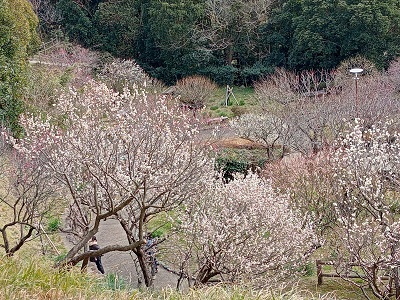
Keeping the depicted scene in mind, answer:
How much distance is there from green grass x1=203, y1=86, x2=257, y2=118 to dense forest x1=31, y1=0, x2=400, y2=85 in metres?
Result: 1.33

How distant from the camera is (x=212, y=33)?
30844mm

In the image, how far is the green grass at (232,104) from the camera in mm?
24047

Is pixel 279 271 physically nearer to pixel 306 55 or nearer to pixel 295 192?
pixel 295 192

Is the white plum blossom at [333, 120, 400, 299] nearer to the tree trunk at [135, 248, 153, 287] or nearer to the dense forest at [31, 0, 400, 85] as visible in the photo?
the tree trunk at [135, 248, 153, 287]

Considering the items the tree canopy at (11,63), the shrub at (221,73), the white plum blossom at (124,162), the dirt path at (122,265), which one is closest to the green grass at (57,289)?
the white plum blossom at (124,162)

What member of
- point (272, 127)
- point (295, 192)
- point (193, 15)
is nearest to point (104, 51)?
point (193, 15)

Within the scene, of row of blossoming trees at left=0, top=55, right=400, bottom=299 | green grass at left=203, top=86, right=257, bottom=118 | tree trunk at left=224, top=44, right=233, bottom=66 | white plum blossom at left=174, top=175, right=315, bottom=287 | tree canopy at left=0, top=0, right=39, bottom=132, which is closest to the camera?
row of blossoming trees at left=0, top=55, right=400, bottom=299

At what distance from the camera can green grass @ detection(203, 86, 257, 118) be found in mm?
24047

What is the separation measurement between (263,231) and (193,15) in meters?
23.8

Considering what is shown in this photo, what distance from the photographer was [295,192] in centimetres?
1071

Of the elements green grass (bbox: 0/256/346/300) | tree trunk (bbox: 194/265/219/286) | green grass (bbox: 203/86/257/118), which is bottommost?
green grass (bbox: 203/86/257/118)

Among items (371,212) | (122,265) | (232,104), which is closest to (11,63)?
(122,265)

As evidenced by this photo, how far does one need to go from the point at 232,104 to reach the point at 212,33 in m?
6.35

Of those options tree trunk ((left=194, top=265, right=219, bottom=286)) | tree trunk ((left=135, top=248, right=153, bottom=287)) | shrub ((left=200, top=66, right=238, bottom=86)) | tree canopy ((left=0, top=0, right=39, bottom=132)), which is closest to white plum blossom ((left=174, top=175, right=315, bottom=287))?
tree trunk ((left=194, top=265, right=219, bottom=286))
